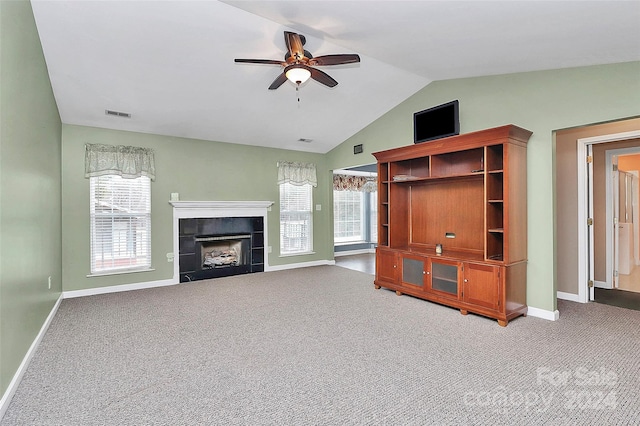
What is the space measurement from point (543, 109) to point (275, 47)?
119 inches

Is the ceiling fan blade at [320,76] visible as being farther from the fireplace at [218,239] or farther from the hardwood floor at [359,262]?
the hardwood floor at [359,262]

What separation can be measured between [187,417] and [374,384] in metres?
1.23

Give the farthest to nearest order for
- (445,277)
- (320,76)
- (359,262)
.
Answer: (359,262), (445,277), (320,76)

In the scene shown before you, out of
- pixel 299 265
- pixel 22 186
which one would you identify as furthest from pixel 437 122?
pixel 22 186

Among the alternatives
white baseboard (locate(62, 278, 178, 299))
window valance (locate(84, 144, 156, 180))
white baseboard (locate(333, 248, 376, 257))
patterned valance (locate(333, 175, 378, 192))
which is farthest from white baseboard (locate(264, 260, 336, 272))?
window valance (locate(84, 144, 156, 180))

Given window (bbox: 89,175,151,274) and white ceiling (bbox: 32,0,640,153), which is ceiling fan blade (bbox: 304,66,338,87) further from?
window (bbox: 89,175,151,274)

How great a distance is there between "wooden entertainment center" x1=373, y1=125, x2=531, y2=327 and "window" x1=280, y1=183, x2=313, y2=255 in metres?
2.32

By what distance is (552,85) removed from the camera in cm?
348

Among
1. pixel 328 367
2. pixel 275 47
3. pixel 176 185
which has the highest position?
pixel 275 47

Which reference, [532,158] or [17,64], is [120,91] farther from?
[532,158]

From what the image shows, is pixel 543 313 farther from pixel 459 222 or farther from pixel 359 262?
pixel 359 262

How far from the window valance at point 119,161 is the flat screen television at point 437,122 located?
4184 millimetres

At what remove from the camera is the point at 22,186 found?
2.49 meters

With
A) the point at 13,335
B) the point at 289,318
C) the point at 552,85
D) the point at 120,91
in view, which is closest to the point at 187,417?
the point at 13,335
